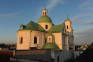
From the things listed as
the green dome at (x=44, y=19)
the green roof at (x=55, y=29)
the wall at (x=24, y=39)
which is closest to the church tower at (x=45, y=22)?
the green dome at (x=44, y=19)

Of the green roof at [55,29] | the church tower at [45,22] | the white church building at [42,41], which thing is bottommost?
the white church building at [42,41]

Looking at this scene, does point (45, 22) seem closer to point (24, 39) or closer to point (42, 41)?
point (42, 41)

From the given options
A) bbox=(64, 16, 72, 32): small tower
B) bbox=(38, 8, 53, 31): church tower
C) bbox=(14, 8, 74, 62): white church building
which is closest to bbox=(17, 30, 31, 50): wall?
bbox=(14, 8, 74, 62): white church building

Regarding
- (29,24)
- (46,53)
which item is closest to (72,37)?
(29,24)

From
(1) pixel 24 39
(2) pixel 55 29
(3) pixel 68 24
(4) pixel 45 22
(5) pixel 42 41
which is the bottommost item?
(5) pixel 42 41

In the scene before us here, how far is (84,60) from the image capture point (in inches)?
341

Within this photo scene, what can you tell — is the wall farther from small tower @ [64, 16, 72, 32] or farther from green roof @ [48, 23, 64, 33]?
small tower @ [64, 16, 72, 32]

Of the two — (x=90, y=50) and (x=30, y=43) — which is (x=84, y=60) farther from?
(x=30, y=43)

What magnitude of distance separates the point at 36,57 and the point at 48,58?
8.55ft

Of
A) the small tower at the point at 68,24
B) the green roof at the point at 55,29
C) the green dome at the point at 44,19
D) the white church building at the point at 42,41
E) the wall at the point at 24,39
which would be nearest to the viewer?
the white church building at the point at 42,41

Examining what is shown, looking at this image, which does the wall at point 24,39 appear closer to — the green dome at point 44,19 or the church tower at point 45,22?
the church tower at point 45,22

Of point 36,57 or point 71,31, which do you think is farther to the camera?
point 71,31

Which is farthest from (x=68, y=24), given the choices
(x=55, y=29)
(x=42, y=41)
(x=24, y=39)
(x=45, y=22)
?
(x=24, y=39)

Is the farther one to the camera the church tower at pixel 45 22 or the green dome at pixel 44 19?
the green dome at pixel 44 19
